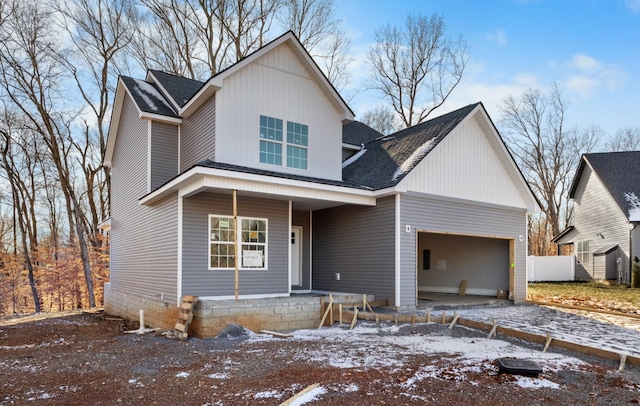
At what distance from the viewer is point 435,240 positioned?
17.7 metres

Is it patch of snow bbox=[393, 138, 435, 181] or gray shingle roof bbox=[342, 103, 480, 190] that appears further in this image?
gray shingle roof bbox=[342, 103, 480, 190]

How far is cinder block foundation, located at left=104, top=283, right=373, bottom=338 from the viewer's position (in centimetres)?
945

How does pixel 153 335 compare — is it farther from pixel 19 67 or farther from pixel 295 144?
pixel 19 67

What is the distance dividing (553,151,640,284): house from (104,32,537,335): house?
981 centimetres

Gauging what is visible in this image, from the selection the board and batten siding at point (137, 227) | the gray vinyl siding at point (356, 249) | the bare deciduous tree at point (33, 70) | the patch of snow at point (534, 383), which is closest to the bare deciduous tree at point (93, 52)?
the bare deciduous tree at point (33, 70)

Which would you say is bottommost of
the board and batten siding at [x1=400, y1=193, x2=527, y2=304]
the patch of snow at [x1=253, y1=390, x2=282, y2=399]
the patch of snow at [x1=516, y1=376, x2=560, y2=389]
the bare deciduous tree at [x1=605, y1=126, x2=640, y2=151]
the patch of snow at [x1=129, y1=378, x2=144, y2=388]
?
the patch of snow at [x1=129, y1=378, x2=144, y2=388]

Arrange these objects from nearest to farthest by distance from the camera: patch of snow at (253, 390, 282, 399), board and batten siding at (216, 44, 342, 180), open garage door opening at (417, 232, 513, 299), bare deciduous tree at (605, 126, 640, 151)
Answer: patch of snow at (253, 390, 282, 399), board and batten siding at (216, 44, 342, 180), open garage door opening at (417, 232, 513, 299), bare deciduous tree at (605, 126, 640, 151)

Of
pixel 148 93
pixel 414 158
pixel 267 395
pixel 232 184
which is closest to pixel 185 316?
pixel 232 184

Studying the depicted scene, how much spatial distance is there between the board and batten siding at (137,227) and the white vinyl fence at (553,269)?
20237 millimetres

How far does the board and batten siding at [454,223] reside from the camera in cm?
1162

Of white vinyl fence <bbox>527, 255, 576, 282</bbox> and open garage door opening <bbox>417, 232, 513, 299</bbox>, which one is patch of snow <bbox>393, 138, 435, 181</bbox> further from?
white vinyl fence <bbox>527, 255, 576, 282</bbox>

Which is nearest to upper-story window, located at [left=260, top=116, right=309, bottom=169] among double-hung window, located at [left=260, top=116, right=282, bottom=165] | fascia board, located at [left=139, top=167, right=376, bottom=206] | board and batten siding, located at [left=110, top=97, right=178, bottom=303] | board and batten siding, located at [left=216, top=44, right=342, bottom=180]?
double-hung window, located at [left=260, top=116, right=282, bottom=165]

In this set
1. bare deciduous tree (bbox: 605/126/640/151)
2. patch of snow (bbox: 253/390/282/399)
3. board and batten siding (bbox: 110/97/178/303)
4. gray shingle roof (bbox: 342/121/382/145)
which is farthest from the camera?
bare deciduous tree (bbox: 605/126/640/151)

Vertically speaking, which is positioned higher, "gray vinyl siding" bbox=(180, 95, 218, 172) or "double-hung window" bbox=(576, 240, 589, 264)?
"gray vinyl siding" bbox=(180, 95, 218, 172)
